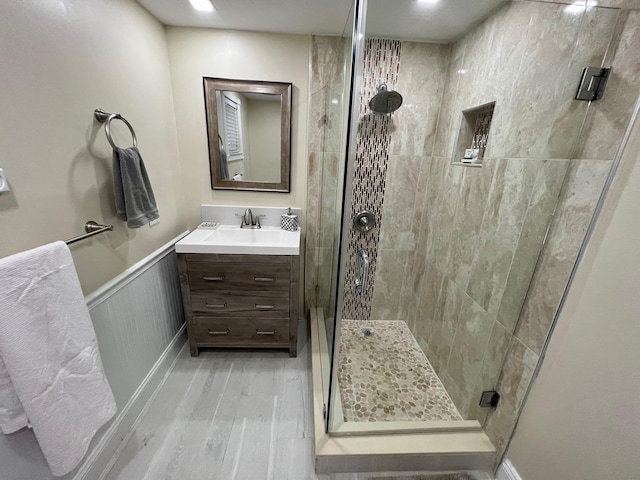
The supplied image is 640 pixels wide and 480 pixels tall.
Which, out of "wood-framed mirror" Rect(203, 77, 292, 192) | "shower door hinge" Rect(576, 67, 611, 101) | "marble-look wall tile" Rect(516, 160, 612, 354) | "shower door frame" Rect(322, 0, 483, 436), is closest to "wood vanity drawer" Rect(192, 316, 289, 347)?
"shower door frame" Rect(322, 0, 483, 436)

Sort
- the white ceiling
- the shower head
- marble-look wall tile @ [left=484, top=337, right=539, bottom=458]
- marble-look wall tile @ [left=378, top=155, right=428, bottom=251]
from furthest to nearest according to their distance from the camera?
1. marble-look wall tile @ [left=378, top=155, right=428, bottom=251]
2. the shower head
3. the white ceiling
4. marble-look wall tile @ [left=484, top=337, right=539, bottom=458]

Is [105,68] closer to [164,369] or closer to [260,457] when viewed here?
[164,369]

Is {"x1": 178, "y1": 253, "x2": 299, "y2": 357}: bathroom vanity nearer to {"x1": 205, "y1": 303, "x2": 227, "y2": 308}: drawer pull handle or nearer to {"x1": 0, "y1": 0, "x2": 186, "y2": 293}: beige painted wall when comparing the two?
{"x1": 205, "y1": 303, "x2": 227, "y2": 308}: drawer pull handle

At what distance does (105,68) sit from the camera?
115 centimetres

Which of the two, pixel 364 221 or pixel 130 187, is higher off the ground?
pixel 130 187

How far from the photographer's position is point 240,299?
1646 mm

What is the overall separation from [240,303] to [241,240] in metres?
0.50

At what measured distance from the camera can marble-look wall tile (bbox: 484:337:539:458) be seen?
1.04 metres

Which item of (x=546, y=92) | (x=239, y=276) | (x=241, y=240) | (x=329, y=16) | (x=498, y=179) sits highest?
(x=329, y=16)

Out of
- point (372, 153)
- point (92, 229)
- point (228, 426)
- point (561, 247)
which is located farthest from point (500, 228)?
point (92, 229)

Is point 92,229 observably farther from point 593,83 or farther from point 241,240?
point 593,83

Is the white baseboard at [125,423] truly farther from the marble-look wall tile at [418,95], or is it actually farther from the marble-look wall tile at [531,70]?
the marble-look wall tile at [531,70]

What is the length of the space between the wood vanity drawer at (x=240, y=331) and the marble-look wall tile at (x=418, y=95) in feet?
4.97

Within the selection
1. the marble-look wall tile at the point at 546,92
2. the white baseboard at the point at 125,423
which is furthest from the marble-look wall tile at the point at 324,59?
the white baseboard at the point at 125,423
